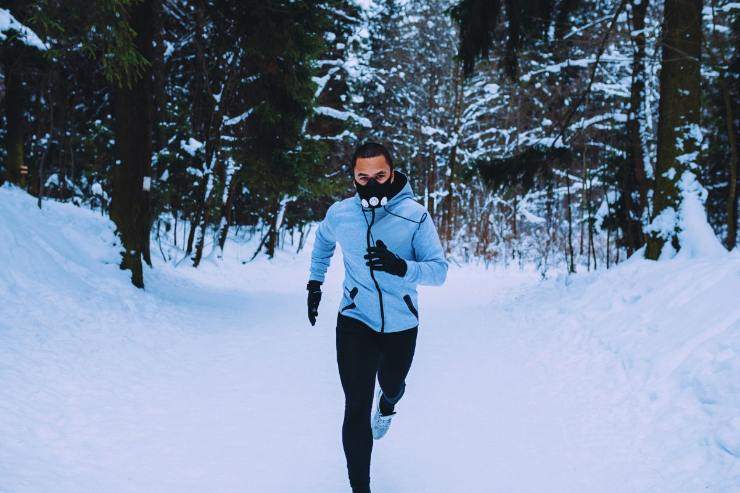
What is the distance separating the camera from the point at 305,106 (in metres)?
10.9

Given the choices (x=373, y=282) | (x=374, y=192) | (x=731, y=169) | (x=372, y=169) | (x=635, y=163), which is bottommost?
(x=373, y=282)

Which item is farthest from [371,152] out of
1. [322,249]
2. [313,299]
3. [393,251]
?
[313,299]

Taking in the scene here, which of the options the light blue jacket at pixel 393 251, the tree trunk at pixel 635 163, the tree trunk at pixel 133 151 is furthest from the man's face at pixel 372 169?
the tree trunk at pixel 635 163

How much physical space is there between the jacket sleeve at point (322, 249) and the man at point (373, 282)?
0.19 metres

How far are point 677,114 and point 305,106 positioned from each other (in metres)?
6.94

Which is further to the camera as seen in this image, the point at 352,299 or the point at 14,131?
the point at 14,131

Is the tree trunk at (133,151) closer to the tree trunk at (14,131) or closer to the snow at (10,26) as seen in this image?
the snow at (10,26)

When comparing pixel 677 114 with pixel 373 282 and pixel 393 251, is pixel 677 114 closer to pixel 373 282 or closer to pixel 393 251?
pixel 393 251

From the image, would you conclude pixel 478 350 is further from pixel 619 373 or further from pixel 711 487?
pixel 711 487

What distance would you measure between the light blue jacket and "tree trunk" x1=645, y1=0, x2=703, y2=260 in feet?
18.7

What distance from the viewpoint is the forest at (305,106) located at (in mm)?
7277

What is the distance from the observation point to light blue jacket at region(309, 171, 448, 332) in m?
3.00

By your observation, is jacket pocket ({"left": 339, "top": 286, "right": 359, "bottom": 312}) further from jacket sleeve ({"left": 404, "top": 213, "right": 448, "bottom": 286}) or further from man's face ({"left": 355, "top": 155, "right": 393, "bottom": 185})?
man's face ({"left": 355, "top": 155, "right": 393, "bottom": 185})

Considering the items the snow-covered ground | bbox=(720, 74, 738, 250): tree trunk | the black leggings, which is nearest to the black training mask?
the black leggings
